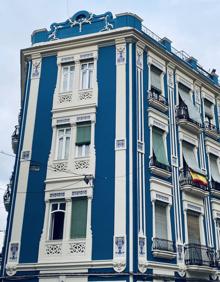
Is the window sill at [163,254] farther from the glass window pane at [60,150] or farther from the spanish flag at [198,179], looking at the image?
the glass window pane at [60,150]

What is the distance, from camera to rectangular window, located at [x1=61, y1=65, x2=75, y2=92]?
64.3ft

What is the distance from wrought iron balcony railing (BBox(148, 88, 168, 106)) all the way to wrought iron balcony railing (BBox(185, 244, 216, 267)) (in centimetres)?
695

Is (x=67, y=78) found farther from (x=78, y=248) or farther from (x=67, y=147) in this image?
(x=78, y=248)

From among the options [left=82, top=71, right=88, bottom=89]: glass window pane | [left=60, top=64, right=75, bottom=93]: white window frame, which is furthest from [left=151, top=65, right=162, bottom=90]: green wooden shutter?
[left=60, top=64, right=75, bottom=93]: white window frame

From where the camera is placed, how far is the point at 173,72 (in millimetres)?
21734

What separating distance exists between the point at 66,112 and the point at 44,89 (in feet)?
6.36

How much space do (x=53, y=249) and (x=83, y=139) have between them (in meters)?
4.91

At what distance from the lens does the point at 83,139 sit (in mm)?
18031

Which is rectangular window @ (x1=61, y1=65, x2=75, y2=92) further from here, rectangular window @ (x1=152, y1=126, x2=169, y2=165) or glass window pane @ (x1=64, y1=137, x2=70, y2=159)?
rectangular window @ (x1=152, y1=126, x2=169, y2=165)

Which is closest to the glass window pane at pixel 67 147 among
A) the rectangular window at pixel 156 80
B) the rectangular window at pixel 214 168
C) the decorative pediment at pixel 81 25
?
the rectangular window at pixel 156 80

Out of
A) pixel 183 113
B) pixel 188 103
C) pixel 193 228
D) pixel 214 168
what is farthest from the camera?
pixel 214 168

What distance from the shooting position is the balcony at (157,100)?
19.2 meters

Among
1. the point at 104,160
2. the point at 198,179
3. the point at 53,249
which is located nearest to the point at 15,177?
the point at 53,249

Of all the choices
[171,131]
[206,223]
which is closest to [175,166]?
[171,131]
